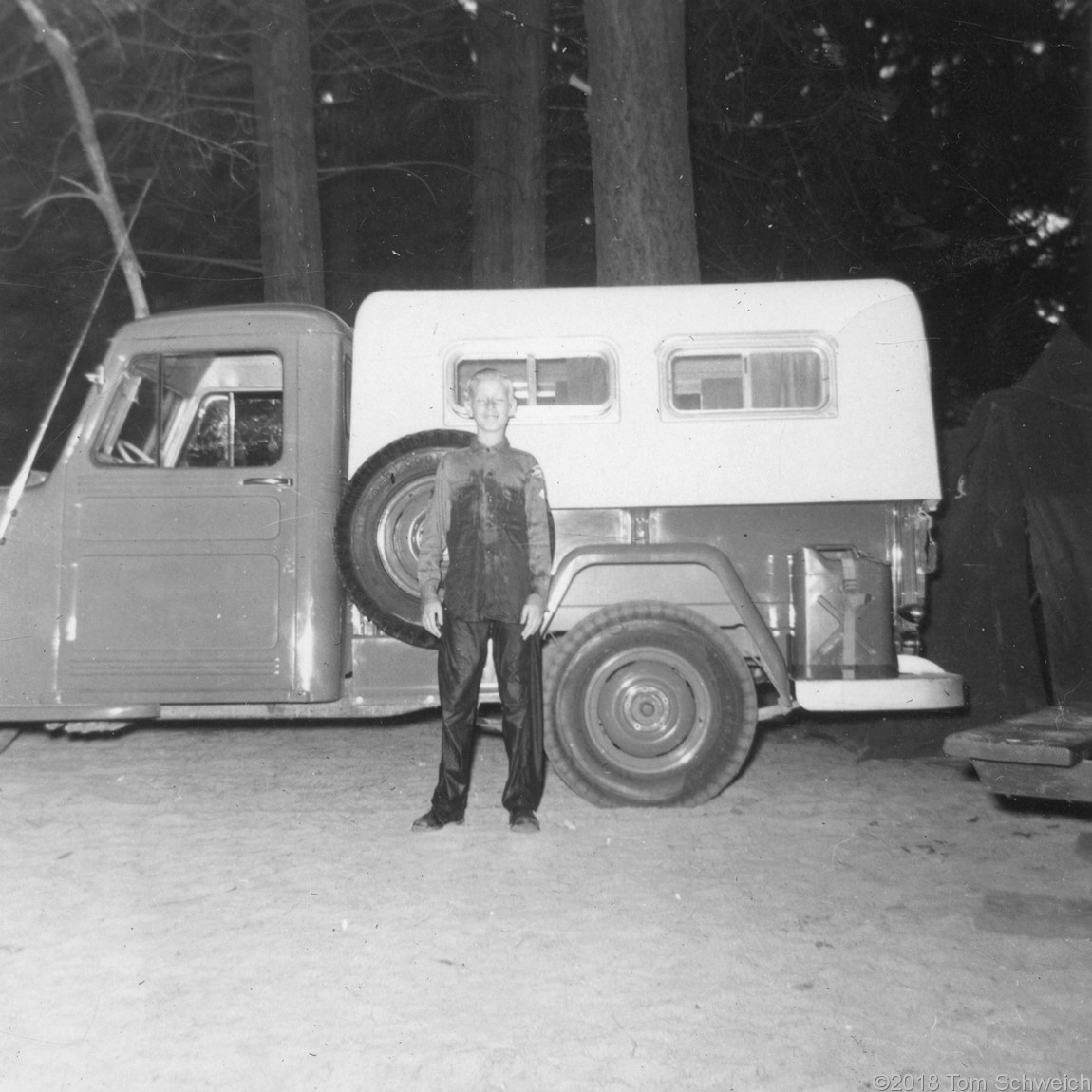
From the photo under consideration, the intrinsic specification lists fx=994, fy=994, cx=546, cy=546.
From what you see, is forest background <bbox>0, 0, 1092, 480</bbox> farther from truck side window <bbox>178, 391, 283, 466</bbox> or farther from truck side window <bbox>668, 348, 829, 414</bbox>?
truck side window <bbox>668, 348, 829, 414</bbox>

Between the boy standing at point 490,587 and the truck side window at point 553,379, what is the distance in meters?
0.50

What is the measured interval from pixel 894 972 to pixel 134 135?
13584mm


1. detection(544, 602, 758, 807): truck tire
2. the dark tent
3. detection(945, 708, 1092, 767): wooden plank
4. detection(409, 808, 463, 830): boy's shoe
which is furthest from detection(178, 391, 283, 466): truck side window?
the dark tent

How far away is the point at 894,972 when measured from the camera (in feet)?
10.2

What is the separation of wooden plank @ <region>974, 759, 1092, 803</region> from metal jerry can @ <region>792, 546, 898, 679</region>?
50.6 inches

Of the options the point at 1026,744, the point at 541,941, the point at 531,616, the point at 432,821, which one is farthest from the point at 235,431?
the point at 1026,744

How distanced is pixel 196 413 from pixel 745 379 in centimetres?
286

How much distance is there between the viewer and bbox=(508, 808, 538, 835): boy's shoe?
4.43m

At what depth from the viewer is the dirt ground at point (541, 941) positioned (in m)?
2.61

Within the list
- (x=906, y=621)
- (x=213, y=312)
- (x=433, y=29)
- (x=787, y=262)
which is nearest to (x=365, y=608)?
(x=213, y=312)

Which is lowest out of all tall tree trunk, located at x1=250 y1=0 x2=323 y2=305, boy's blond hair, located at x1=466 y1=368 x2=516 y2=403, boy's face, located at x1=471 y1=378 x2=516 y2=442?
boy's face, located at x1=471 y1=378 x2=516 y2=442

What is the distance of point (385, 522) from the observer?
4.75 metres

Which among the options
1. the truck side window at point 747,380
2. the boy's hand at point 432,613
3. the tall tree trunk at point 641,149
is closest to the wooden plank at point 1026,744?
the truck side window at point 747,380

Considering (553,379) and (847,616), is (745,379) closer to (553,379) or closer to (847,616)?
(553,379)
